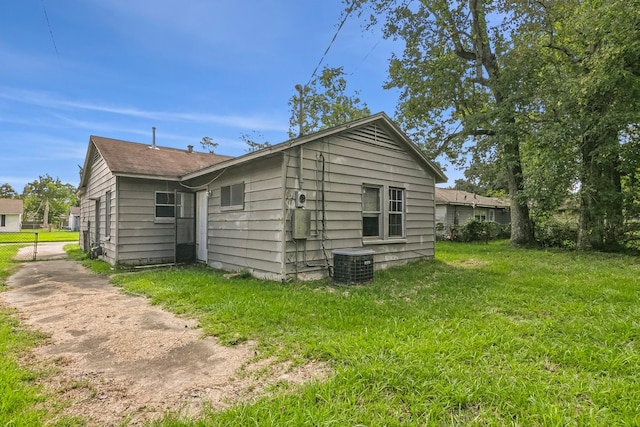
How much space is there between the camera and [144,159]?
9617 millimetres

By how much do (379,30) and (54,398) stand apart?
606 inches

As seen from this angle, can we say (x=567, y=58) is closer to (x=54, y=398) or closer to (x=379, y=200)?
(x=379, y=200)

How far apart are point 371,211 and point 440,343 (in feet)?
15.9

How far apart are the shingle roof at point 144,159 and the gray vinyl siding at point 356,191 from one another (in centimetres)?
468

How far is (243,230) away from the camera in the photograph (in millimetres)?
7316

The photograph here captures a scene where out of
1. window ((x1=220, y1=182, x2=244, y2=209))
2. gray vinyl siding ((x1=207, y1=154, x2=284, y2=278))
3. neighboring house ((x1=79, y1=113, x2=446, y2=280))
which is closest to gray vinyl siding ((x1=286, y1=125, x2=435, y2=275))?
neighboring house ((x1=79, y1=113, x2=446, y2=280))

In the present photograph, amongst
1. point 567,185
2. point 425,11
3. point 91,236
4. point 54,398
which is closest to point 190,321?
point 54,398

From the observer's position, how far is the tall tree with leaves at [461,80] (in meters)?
12.2

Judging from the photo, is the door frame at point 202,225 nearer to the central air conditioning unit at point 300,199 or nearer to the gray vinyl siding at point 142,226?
the gray vinyl siding at point 142,226

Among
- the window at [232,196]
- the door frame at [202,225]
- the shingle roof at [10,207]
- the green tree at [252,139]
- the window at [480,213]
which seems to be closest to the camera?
the window at [232,196]

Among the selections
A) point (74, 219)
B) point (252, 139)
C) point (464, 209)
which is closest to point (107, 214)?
point (252, 139)

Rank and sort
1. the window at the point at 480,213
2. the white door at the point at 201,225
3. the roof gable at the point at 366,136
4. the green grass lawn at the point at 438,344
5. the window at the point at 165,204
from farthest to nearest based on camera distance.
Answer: the window at the point at 480,213
the window at the point at 165,204
the white door at the point at 201,225
the roof gable at the point at 366,136
the green grass lawn at the point at 438,344

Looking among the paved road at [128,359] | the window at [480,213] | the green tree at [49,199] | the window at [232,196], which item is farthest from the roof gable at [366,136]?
the green tree at [49,199]

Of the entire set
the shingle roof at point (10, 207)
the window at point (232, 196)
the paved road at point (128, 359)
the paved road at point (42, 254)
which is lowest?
the paved road at point (42, 254)
